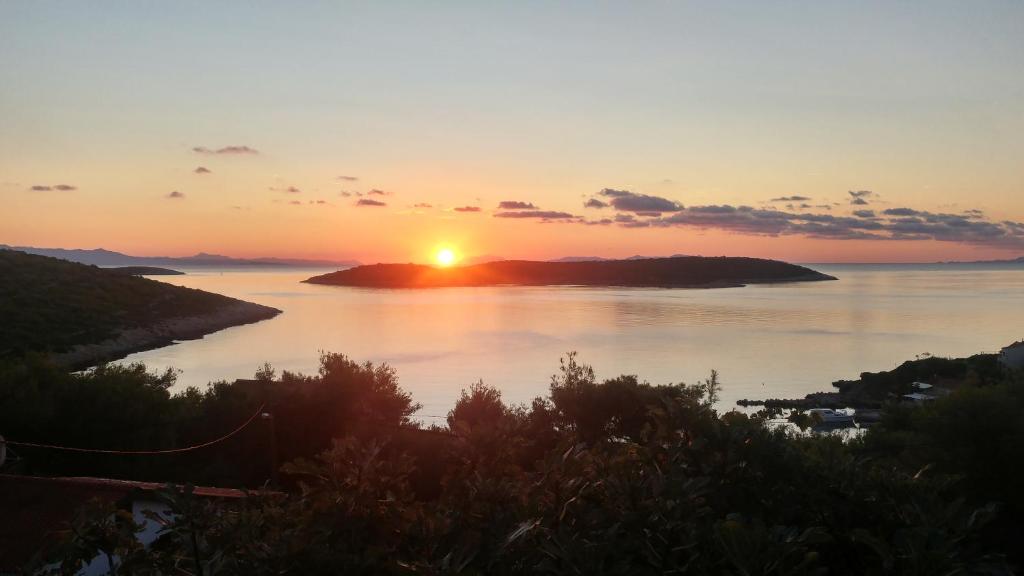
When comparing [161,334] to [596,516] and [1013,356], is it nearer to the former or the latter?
[1013,356]

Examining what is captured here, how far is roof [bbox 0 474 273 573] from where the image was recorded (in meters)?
11.5

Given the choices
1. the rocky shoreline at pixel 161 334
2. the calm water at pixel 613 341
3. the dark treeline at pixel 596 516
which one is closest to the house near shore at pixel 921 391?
the calm water at pixel 613 341

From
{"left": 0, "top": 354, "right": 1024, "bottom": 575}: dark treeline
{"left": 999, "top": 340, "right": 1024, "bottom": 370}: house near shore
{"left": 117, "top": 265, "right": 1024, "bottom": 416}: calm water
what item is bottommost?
{"left": 117, "top": 265, "right": 1024, "bottom": 416}: calm water

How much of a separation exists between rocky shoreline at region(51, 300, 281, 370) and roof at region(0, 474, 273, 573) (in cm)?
4002

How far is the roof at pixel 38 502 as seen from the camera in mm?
11508

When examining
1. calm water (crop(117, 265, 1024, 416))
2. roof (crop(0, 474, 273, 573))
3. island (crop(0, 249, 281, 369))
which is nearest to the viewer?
roof (crop(0, 474, 273, 573))

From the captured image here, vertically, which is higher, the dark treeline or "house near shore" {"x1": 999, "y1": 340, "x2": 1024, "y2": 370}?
the dark treeline

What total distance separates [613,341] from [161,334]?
46.6 meters

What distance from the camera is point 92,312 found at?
232 feet

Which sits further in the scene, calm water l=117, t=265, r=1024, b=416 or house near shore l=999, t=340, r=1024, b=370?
calm water l=117, t=265, r=1024, b=416

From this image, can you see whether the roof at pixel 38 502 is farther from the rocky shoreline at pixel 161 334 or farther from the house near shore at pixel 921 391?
the house near shore at pixel 921 391

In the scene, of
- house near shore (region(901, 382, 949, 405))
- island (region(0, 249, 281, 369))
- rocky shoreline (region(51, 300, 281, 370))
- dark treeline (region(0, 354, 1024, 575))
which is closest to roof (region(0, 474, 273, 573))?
dark treeline (region(0, 354, 1024, 575))

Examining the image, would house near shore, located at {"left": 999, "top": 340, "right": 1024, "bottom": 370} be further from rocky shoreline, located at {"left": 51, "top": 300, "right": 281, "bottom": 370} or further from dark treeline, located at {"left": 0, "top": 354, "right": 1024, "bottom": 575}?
rocky shoreline, located at {"left": 51, "top": 300, "right": 281, "bottom": 370}

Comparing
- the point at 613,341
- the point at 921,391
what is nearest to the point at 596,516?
the point at 921,391
